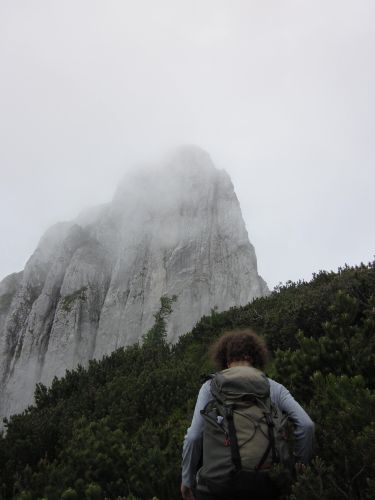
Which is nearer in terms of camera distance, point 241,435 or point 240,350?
point 241,435

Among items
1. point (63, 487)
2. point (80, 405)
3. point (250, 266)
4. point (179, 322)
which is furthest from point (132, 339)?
point (63, 487)

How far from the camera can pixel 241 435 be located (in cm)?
299

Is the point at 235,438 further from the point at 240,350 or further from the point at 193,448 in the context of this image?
the point at 240,350

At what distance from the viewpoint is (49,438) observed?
7.07 meters

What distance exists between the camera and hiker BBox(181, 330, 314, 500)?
294cm

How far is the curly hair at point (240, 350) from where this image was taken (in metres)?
3.83

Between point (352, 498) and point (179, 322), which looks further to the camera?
point (179, 322)

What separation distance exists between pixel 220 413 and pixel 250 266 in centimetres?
5628

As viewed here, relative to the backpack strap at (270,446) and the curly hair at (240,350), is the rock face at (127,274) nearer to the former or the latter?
the curly hair at (240,350)

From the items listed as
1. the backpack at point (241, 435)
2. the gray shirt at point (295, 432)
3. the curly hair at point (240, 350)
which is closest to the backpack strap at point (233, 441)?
the backpack at point (241, 435)

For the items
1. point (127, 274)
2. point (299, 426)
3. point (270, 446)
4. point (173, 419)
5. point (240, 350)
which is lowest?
point (270, 446)

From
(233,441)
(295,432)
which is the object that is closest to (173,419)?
(295,432)

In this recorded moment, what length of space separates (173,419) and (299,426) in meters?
3.90

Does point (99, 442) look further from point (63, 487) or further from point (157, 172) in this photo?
point (157, 172)
